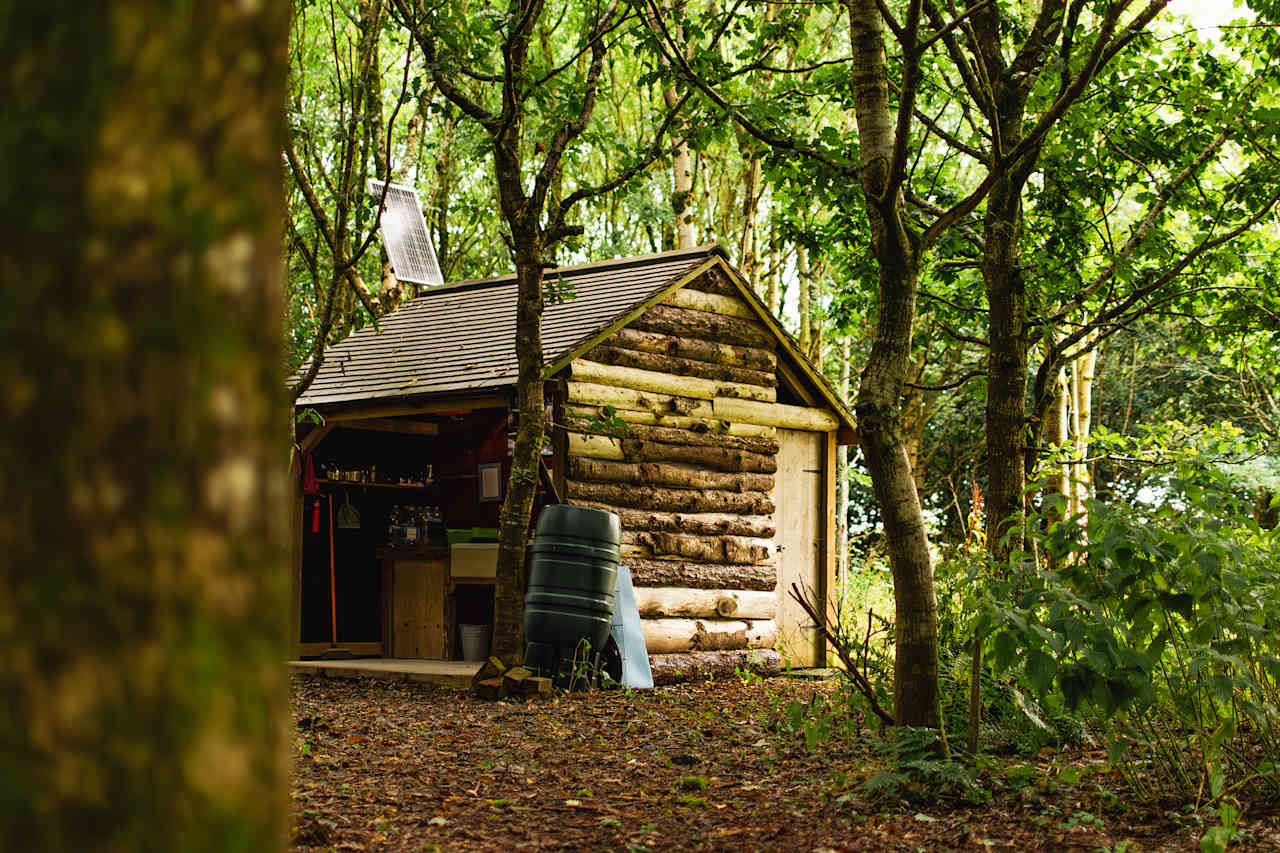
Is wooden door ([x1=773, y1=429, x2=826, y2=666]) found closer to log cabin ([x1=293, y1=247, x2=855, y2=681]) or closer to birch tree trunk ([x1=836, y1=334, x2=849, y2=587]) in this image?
log cabin ([x1=293, y1=247, x2=855, y2=681])

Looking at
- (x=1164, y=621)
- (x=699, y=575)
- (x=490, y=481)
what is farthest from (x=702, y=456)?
(x=1164, y=621)

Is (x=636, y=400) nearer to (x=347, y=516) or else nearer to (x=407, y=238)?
(x=347, y=516)

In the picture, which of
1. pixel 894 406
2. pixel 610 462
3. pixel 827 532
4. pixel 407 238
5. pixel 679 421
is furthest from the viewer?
pixel 407 238

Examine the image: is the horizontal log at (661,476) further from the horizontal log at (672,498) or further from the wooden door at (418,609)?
the wooden door at (418,609)

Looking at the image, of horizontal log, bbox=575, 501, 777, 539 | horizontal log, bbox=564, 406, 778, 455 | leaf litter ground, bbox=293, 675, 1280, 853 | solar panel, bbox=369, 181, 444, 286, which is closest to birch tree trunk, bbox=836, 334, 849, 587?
horizontal log, bbox=564, 406, 778, 455

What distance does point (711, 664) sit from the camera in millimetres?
11602

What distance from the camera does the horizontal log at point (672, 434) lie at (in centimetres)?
1052

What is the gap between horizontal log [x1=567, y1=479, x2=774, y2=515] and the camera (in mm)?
10883

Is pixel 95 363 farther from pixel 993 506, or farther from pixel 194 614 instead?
pixel 993 506

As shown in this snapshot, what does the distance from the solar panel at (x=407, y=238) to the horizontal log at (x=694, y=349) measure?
4.00 metres

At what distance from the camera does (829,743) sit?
6.71 metres

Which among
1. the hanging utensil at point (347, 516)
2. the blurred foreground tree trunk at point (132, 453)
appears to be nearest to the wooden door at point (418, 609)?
the hanging utensil at point (347, 516)

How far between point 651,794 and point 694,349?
7.03 meters

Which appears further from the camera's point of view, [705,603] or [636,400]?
[705,603]
